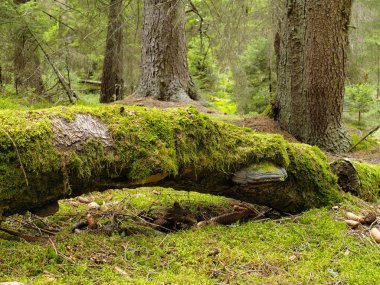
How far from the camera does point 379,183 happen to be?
4789mm

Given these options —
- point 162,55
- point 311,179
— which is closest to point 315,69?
point 311,179

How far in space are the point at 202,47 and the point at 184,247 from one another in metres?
10.7

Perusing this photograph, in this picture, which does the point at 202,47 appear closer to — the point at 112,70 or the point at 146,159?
the point at 112,70

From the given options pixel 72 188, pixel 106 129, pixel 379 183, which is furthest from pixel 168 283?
pixel 379 183

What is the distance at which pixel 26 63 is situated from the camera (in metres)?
9.53

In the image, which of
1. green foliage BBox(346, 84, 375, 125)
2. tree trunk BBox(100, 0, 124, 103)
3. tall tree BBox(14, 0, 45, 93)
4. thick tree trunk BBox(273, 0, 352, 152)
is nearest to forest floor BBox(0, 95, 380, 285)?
thick tree trunk BBox(273, 0, 352, 152)

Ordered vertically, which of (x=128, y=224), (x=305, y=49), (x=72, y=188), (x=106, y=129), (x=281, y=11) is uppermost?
(x=281, y=11)

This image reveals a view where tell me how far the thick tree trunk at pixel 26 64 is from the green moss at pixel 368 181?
745 cm

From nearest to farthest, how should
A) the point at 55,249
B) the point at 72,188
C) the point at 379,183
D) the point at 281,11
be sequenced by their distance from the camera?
the point at 55,249, the point at 72,188, the point at 379,183, the point at 281,11

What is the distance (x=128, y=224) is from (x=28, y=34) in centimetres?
701

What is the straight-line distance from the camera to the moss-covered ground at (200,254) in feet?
8.06

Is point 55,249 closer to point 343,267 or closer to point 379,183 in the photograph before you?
point 343,267

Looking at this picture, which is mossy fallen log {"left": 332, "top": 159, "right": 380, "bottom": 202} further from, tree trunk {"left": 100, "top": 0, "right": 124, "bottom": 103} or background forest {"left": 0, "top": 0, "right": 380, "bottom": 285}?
tree trunk {"left": 100, "top": 0, "right": 124, "bottom": 103}

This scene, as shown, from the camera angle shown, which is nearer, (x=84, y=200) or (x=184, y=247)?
(x=184, y=247)
